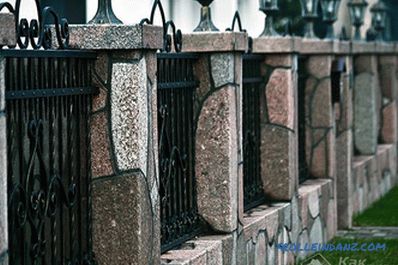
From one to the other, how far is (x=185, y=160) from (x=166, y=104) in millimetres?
529

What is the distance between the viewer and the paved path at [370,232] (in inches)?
465

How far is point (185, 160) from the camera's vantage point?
25.4 ft

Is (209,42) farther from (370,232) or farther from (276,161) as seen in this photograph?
(370,232)

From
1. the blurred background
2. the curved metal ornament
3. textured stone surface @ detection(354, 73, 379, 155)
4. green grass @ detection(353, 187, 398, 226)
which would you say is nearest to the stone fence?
the curved metal ornament

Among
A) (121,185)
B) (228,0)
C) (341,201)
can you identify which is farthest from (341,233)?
(121,185)

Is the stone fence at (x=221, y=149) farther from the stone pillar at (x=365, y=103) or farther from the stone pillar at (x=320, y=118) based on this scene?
the stone pillar at (x=365, y=103)

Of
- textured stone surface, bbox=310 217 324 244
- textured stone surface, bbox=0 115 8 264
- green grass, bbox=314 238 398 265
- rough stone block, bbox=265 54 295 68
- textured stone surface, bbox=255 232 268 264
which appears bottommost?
green grass, bbox=314 238 398 265

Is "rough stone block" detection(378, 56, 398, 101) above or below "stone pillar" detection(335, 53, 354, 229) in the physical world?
above

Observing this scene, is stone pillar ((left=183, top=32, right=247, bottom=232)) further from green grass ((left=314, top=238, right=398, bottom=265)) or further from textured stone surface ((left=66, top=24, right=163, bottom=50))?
green grass ((left=314, top=238, right=398, bottom=265))

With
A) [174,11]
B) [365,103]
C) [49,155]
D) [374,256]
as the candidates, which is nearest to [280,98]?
[374,256]

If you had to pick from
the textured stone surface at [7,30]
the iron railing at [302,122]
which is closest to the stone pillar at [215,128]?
the textured stone surface at [7,30]

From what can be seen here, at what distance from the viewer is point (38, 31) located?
5570 millimetres

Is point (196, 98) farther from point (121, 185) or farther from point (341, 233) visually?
point (341, 233)

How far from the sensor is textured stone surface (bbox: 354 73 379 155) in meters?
15.4
